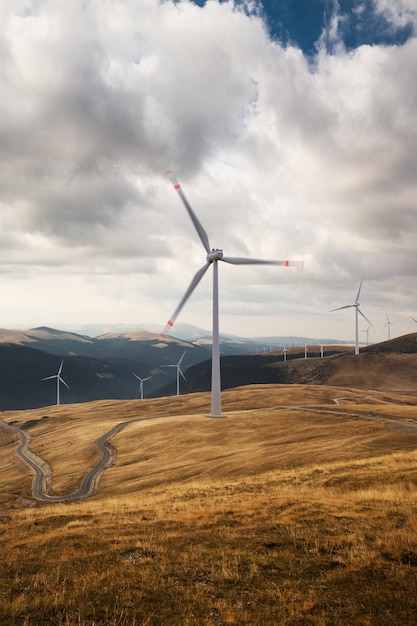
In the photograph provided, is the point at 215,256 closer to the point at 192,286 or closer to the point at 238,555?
the point at 192,286

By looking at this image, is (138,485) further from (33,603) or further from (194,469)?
(33,603)

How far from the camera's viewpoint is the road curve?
72.1 m

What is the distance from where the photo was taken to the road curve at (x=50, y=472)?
72.1 metres

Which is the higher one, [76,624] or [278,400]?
[76,624]

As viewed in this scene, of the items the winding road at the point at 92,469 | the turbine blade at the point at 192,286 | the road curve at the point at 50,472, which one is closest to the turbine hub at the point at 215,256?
the turbine blade at the point at 192,286

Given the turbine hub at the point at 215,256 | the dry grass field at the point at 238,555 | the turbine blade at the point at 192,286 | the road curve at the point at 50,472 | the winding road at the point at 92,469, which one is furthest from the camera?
the turbine hub at the point at 215,256

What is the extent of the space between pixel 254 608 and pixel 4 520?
103 feet

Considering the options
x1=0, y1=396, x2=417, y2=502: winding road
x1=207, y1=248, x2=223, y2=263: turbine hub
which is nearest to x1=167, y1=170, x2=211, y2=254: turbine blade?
x1=207, y1=248, x2=223, y2=263: turbine hub

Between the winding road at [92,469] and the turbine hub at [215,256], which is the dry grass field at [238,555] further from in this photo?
the turbine hub at [215,256]

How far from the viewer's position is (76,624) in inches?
624

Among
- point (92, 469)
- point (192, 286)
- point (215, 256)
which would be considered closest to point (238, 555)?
point (92, 469)

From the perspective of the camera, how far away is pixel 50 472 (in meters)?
94.6

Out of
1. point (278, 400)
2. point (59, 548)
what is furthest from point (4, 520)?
point (278, 400)

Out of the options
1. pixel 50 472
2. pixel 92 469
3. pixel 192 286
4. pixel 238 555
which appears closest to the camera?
pixel 238 555
